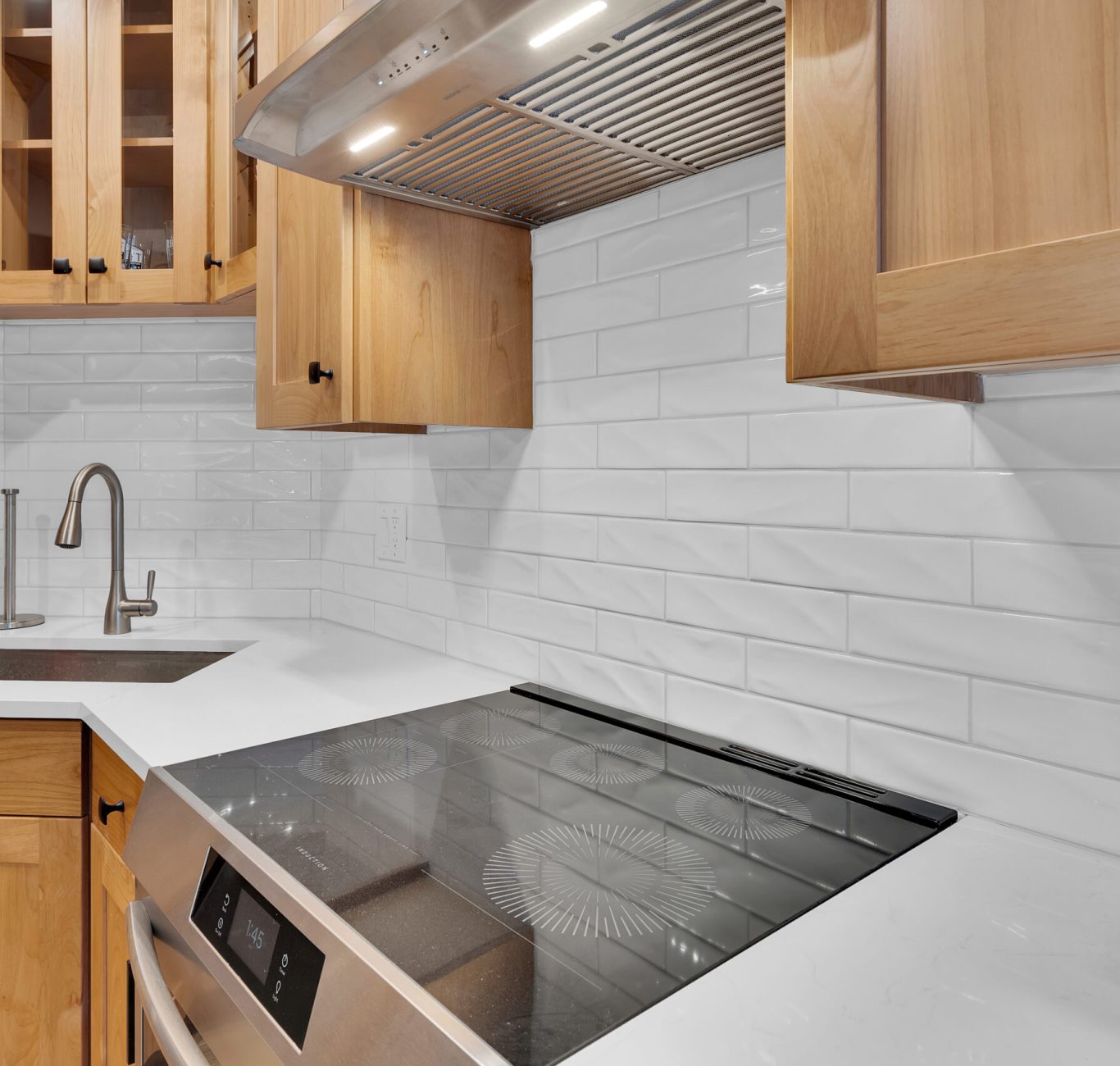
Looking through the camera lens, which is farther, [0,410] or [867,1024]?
[0,410]

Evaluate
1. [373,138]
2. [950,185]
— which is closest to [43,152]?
[373,138]

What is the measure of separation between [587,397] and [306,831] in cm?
80

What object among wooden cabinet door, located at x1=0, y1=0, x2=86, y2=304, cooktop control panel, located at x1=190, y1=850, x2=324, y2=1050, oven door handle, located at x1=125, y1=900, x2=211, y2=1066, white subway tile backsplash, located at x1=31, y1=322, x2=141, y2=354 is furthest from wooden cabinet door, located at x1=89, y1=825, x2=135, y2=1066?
white subway tile backsplash, located at x1=31, y1=322, x2=141, y2=354

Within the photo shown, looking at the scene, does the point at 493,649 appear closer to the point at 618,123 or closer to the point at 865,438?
the point at 865,438

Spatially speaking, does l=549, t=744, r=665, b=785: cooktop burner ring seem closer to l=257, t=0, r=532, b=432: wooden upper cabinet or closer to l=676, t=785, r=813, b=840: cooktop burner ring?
l=676, t=785, r=813, b=840: cooktop burner ring

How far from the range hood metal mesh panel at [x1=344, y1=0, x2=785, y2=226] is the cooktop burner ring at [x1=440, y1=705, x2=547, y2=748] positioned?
796 millimetres

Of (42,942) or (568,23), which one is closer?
(568,23)

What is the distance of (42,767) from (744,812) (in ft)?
→ 3.85

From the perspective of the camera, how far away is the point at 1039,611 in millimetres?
840

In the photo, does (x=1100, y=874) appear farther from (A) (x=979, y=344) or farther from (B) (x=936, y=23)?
(B) (x=936, y=23)

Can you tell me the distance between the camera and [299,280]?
4.53 feet

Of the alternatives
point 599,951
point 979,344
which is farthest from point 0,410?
point 979,344

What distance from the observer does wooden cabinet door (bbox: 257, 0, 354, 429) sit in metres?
1.27

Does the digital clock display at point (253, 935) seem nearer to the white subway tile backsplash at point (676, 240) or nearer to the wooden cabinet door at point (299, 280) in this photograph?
the wooden cabinet door at point (299, 280)
